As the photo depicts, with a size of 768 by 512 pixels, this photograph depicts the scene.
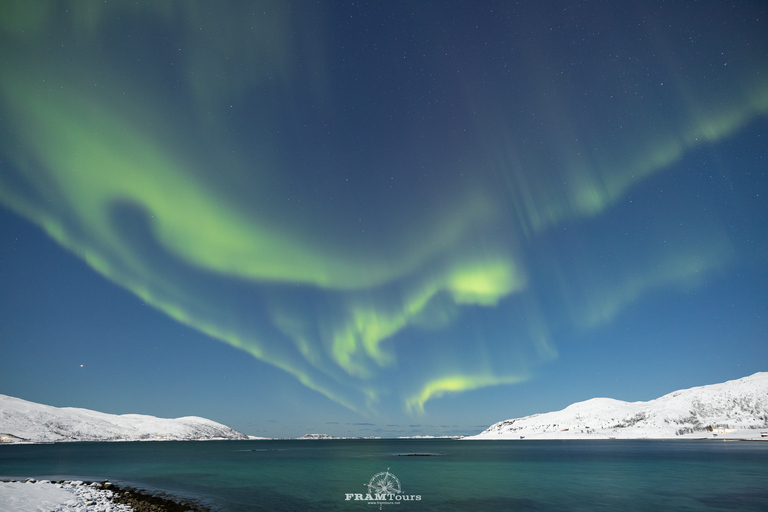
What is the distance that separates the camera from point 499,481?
62219mm

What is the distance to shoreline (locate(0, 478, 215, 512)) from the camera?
37.0 metres

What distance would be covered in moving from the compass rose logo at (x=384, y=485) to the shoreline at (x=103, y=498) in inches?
839

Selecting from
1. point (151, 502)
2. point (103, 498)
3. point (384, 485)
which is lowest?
point (384, 485)

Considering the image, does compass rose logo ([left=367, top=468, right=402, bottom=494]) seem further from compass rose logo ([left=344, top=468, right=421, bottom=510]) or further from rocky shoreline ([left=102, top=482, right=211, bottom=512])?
rocky shoreline ([left=102, top=482, right=211, bottom=512])

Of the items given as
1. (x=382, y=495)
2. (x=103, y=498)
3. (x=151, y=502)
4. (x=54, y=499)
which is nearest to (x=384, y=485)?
(x=382, y=495)

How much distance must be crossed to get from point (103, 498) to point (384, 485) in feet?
111

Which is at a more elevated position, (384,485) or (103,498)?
(103,498)

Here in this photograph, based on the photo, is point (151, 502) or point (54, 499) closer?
point (54, 499)

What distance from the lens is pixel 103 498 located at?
138 ft

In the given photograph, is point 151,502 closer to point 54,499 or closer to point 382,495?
point 54,499

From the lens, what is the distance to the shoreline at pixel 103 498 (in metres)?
37.0

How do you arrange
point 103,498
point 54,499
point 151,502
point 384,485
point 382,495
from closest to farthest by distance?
point 54,499 < point 151,502 < point 103,498 < point 382,495 < point 384,485

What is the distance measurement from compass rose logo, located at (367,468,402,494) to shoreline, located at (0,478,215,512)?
21.3 metres

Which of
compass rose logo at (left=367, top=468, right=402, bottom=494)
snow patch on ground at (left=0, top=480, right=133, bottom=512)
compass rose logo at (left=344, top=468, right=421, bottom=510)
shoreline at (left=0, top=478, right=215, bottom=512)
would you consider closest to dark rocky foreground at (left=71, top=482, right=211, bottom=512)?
shoreline at (left=0, top=478, right=215, bottom=512)
